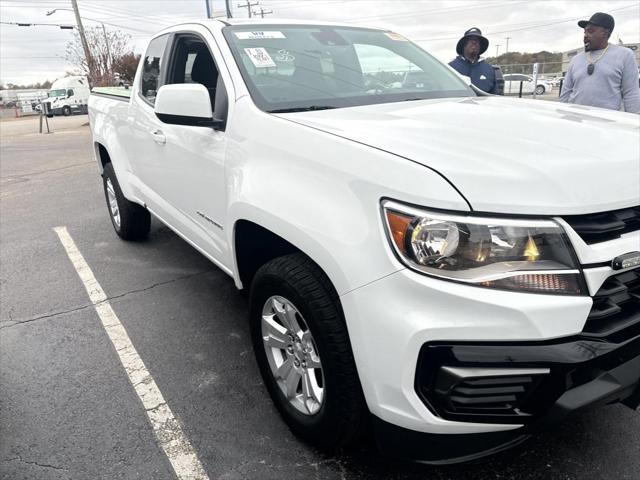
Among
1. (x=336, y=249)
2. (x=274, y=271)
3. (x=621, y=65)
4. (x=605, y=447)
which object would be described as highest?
(x=621, y=65)

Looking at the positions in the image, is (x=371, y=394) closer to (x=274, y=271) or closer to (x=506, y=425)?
(x=506, y=425)

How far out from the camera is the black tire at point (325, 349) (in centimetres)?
177

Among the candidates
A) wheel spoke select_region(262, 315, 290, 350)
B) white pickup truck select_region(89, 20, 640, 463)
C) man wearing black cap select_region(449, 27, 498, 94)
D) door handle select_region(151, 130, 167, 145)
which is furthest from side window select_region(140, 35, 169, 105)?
man wearing black cap select_region(449, 27, 498, 94)

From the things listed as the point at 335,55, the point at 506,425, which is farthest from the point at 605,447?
the point at 335,55

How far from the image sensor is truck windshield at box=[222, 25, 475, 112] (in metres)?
2.54

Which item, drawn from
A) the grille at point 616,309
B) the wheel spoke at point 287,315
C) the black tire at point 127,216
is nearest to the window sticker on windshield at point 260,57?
the wheel spoke at point 287,315

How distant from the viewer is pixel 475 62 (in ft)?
17.1

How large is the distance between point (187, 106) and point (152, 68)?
162 centimetres

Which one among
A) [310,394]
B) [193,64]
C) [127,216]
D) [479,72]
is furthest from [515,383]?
[479,72]

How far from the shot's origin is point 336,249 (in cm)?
170

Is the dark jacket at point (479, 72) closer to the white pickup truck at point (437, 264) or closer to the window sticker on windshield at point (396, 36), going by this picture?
the window sticker on windshield at point (396, 36)

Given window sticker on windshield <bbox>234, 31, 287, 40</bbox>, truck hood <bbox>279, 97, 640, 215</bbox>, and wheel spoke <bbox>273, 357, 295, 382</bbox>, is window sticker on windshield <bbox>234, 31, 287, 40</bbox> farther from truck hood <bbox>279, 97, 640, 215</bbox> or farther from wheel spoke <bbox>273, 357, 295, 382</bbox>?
wheel spoke <bbox>273, 357, 295, 382</bbox>

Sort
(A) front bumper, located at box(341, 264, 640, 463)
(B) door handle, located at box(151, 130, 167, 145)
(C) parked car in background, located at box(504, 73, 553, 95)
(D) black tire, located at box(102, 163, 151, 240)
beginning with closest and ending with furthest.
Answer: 1. (A) front bumper, located at box(341, 264, 640, 463)
2. (B) door handle, located at box(151, 130, 167, 145)
3. (D) black tire, located at box(102, 163, 151, 240)
4. (C) parked car in background, located at box(504, 73, 553, 95)

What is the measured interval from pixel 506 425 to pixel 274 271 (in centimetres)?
99
